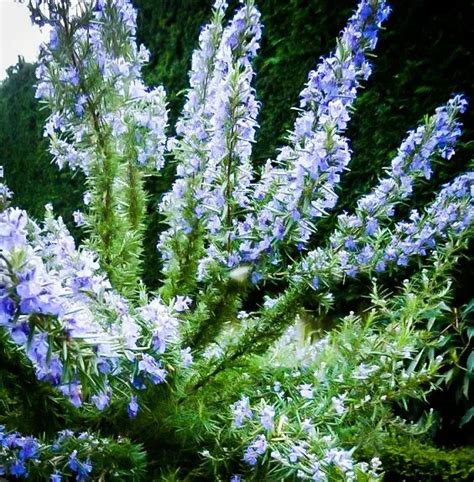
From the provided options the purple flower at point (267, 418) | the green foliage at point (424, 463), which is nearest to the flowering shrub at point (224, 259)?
the purple flower at point (267, 418)

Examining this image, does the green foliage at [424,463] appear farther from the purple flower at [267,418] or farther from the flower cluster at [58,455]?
the flower cluster at [58,455]

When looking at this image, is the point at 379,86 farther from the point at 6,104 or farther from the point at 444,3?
the point at 6,104

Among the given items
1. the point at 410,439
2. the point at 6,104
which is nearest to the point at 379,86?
the point at 410,439

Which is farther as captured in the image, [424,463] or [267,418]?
[424,463]

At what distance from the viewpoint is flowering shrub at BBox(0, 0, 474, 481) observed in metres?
1.37

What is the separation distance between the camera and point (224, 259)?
164 centimetres

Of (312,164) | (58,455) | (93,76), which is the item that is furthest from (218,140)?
(58,455)

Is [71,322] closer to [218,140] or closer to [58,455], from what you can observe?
[58,455]

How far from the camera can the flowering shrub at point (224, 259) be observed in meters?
1.37

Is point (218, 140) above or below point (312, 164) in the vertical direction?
above

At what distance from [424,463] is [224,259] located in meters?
1.20

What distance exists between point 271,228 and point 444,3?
2004mm

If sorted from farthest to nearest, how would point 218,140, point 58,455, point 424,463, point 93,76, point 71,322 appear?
point 424,463
point 93,76
point 218,140
point 58,455
point 71,322

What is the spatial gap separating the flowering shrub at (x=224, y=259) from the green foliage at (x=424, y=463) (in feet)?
0.52
